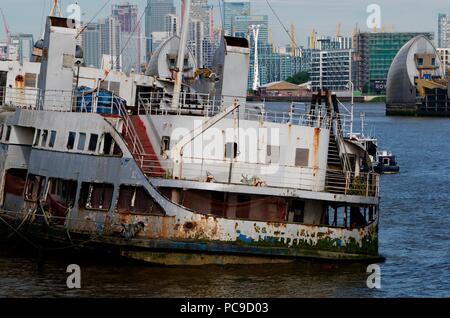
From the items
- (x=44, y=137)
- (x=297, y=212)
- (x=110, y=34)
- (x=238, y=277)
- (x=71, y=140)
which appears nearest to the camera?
(x=238, y=277)

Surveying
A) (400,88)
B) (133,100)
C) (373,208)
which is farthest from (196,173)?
(400,88)

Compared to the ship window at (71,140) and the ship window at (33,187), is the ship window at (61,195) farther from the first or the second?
the ship window at (71,140)

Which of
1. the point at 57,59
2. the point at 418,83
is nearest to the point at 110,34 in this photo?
the point at 57,59

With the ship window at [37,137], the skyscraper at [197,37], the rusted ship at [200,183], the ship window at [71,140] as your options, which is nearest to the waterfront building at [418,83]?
the skyscraper at [197,37]

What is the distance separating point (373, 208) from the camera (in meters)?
29.8

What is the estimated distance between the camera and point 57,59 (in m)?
34.0

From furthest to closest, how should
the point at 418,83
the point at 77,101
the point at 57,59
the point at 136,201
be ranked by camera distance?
1. the point at 418,83
2. the point at 57,59
3. the point at 77,101
4. the point at 136,201

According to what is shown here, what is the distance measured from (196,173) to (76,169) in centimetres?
344

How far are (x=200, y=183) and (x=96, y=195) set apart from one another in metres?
3.10

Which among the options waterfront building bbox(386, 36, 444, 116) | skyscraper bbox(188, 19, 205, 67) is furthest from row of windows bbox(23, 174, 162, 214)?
waterfront building bbox(386, 36, 444, 116)

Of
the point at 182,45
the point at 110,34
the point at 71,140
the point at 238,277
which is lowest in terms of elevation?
the point at 238,277

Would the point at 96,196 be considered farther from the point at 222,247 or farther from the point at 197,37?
the point at 197,37

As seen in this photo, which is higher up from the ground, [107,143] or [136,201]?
[107,143]

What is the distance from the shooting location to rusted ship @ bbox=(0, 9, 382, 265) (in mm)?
27672
